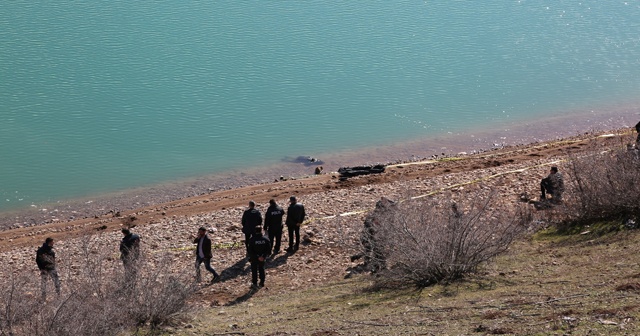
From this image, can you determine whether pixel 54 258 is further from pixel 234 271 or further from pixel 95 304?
pixel 95 304

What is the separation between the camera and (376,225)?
15.2 meters

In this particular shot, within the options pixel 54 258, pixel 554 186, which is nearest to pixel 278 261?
pixel 54 258

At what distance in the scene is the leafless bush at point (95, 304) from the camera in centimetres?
1154

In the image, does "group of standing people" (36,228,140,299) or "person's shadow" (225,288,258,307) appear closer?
"group of standing people" (36,228,140,299)

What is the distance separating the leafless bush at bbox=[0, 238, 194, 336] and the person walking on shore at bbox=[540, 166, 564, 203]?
7.79 metres

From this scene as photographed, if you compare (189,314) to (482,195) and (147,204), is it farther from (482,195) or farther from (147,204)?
(147,204)

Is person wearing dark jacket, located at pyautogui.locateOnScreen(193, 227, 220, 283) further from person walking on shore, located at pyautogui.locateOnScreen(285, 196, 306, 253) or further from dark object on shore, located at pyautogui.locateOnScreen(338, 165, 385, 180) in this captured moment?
dark object on shore, located at pyautogui.locateOnScreen(338, 165, 385, 180)

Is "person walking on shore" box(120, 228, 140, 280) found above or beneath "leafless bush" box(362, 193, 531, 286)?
above

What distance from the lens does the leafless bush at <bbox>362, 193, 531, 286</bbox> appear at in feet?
45.4

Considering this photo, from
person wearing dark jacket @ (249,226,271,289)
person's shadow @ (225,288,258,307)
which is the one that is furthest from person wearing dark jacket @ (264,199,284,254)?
person's shadow @ (225,288,258,307)

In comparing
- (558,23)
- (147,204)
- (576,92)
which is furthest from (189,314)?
(558,23)

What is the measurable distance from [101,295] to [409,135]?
2135 centimetres

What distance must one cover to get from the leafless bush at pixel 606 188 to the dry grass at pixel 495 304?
0.85 metres

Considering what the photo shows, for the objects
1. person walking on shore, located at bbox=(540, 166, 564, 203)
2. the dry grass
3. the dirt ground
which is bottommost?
the dry grass
